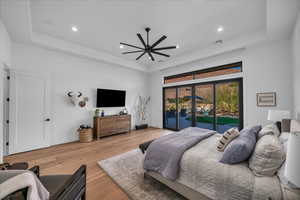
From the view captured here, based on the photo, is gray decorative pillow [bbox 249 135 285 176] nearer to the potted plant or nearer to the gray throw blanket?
the gray throw blanket

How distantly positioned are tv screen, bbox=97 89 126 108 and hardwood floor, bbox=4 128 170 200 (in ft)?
5.15

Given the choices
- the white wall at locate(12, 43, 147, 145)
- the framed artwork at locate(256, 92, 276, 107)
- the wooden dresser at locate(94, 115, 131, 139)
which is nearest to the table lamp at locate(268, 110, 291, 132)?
the framed artwork at locate(256, 92, 276, 107)

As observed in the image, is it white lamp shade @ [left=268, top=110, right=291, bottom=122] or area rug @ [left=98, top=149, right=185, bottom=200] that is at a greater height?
white lamp shade @ [left=268, top=110, right=291, bottom=122]

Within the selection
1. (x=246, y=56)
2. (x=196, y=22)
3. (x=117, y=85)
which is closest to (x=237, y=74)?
(x=246, y=56)

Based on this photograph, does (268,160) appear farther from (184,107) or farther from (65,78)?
(65,78)

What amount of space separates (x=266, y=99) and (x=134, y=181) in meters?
4.12

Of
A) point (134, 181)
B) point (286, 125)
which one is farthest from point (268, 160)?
point (134, 181)

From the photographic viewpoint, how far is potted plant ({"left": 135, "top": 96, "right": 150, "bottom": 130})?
6410mm

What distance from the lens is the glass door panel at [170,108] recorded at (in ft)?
19.3

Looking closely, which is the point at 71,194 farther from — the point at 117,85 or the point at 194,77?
the point at 194,77

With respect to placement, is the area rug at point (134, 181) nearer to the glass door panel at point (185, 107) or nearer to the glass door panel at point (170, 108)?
the glass door panel at point (185, 107)

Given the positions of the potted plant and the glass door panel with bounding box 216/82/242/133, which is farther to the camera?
the potted plant

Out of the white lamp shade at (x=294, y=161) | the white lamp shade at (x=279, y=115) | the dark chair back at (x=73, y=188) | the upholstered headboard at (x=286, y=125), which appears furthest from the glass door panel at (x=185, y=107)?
the dark chair back at (x=73, y=188)

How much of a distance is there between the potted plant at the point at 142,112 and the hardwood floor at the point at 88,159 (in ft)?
7.39
